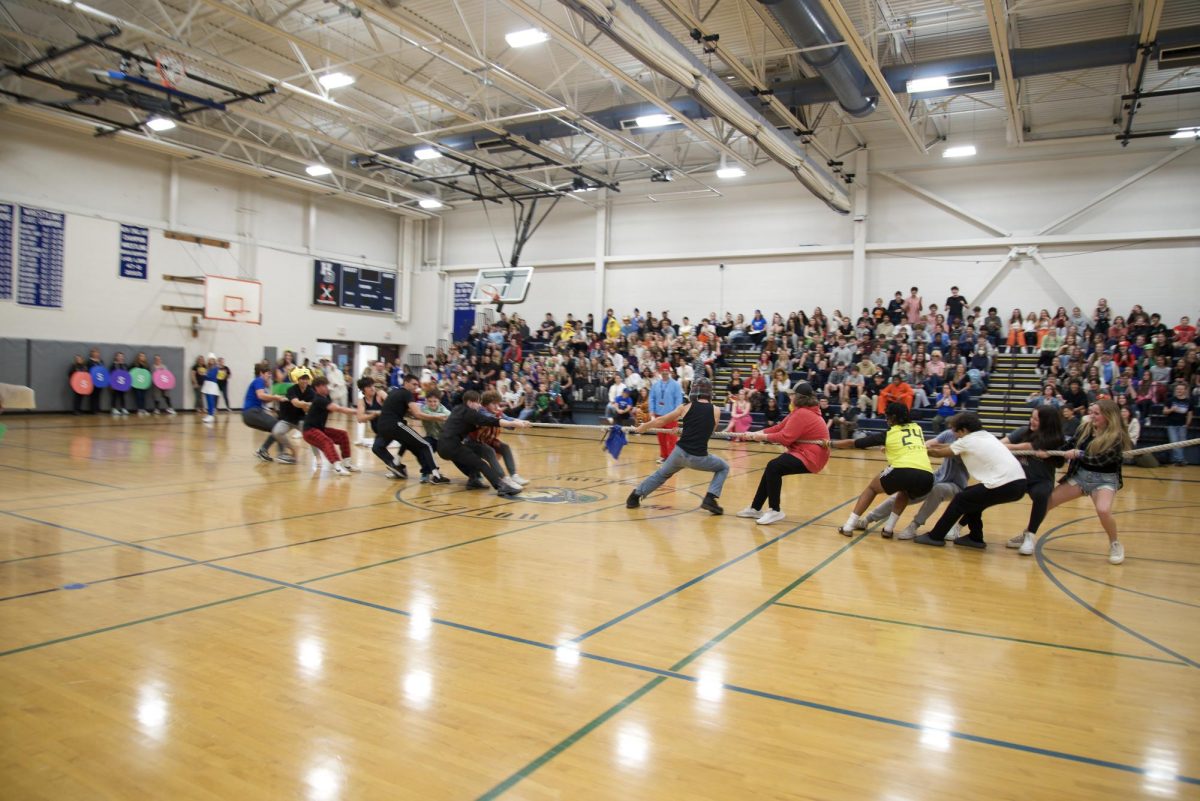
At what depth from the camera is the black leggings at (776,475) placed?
7.87m

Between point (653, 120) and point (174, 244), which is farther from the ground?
point (653, 120)

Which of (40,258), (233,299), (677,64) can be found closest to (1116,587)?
(677,64)

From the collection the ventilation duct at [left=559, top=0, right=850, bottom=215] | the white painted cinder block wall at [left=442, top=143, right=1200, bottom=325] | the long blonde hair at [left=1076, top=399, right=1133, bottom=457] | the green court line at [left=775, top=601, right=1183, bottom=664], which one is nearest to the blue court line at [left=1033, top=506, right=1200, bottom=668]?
the green court line at [left=775, top=601, right=1183, bottom=664]

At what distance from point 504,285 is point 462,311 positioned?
6061mm

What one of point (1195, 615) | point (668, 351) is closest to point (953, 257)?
point (668, 351)

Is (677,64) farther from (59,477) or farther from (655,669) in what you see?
(655,669)

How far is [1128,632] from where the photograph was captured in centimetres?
452

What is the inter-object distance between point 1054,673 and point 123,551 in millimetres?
6469

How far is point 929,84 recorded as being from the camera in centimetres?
1456

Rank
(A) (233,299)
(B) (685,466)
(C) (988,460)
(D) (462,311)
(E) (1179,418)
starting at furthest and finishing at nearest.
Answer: (D) (462,311) < (A) (233,299) < (E) (1179,418) < (B) (685,466) < (C) (988,460)

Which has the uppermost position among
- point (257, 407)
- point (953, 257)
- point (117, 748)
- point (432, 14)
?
point (432, 14)

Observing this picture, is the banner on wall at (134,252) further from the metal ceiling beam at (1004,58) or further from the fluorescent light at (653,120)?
the metal ceiling beam at (1004,58)

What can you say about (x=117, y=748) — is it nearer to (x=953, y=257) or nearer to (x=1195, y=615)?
(x=1195, y=615)

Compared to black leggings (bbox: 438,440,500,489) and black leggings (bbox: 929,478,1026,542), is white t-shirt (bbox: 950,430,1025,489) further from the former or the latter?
black leggings (bbox: 438,440,500,489)
